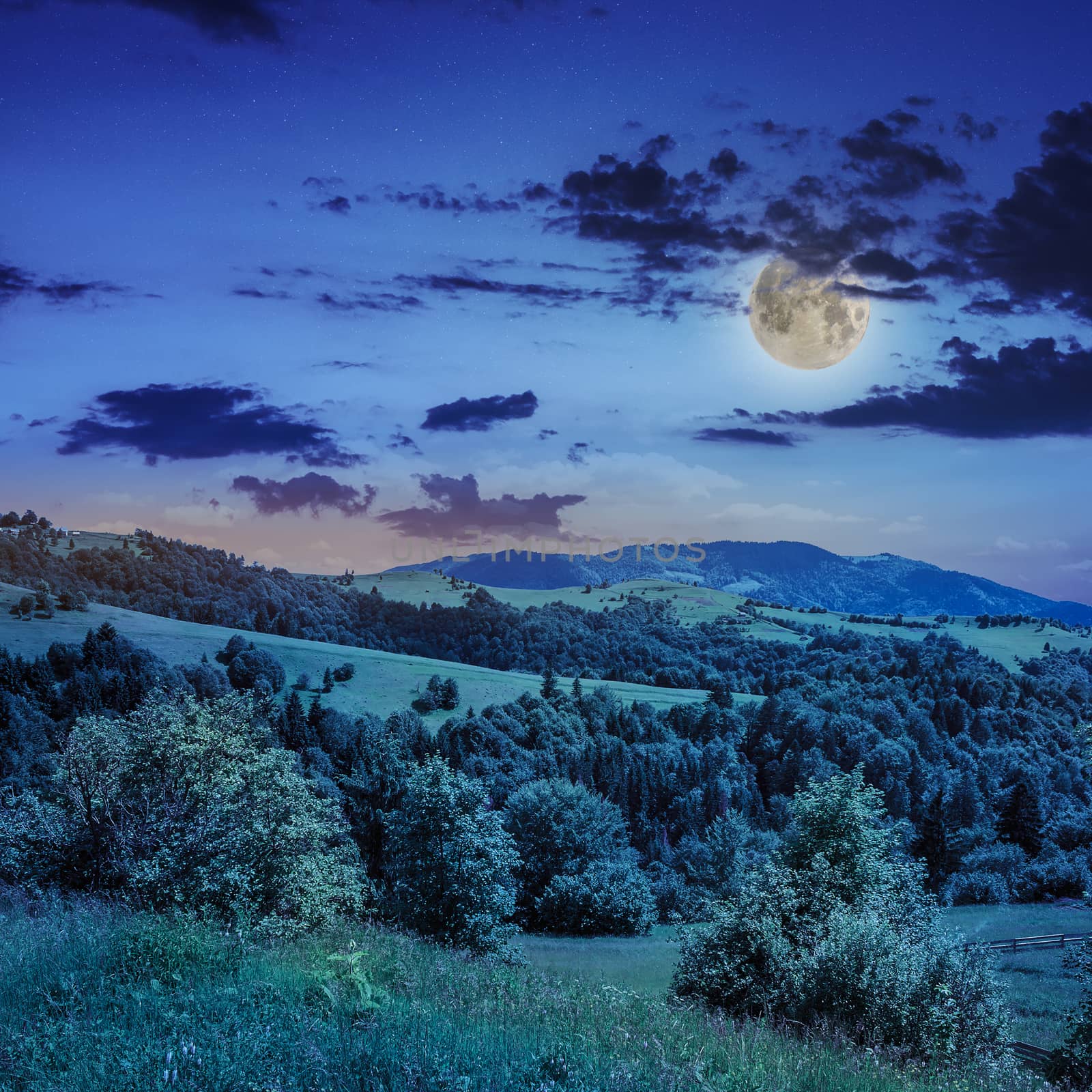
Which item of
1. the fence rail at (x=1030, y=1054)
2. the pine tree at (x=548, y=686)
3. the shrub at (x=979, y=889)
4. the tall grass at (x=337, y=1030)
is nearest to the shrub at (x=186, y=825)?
the tall grass at (x=337, y=1030)

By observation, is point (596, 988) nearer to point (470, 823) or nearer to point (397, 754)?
point (470, 823)

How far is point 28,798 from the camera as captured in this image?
31.0 meters

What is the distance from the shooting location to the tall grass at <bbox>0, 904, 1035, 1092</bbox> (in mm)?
6836

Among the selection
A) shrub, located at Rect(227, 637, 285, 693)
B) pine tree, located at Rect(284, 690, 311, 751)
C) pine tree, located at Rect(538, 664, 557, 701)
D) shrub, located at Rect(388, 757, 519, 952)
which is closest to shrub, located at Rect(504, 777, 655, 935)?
shrub, located at Rect(388, 757, 519, 952)

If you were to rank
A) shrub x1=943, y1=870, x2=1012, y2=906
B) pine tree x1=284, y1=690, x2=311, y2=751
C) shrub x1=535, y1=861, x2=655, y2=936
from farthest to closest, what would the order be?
pine tree x1=284, y1=690, x2=311, y2=751, shrub x1=943, y1=870, x2=1012, y2=906, shrub x1=535, y1=861, x2=655, y2=936

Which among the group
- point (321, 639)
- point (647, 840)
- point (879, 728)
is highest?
point (321, 639)

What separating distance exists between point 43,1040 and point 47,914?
671 cm

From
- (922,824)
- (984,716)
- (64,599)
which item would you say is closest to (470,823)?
(922,824)

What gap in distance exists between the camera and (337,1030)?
25.5 feet

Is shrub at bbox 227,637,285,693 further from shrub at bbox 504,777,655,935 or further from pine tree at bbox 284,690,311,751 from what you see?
shrub at bbox 504,777,655,935

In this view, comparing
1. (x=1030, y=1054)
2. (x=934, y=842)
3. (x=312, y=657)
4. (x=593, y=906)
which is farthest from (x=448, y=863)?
(x=312, y=657)

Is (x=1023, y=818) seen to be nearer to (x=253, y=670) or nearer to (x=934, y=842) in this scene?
(x=934, y=842)

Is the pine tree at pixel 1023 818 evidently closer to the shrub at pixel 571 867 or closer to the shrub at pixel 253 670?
the shrub at pixel 571 867

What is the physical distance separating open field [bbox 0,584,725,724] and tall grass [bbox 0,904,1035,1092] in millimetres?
102740
